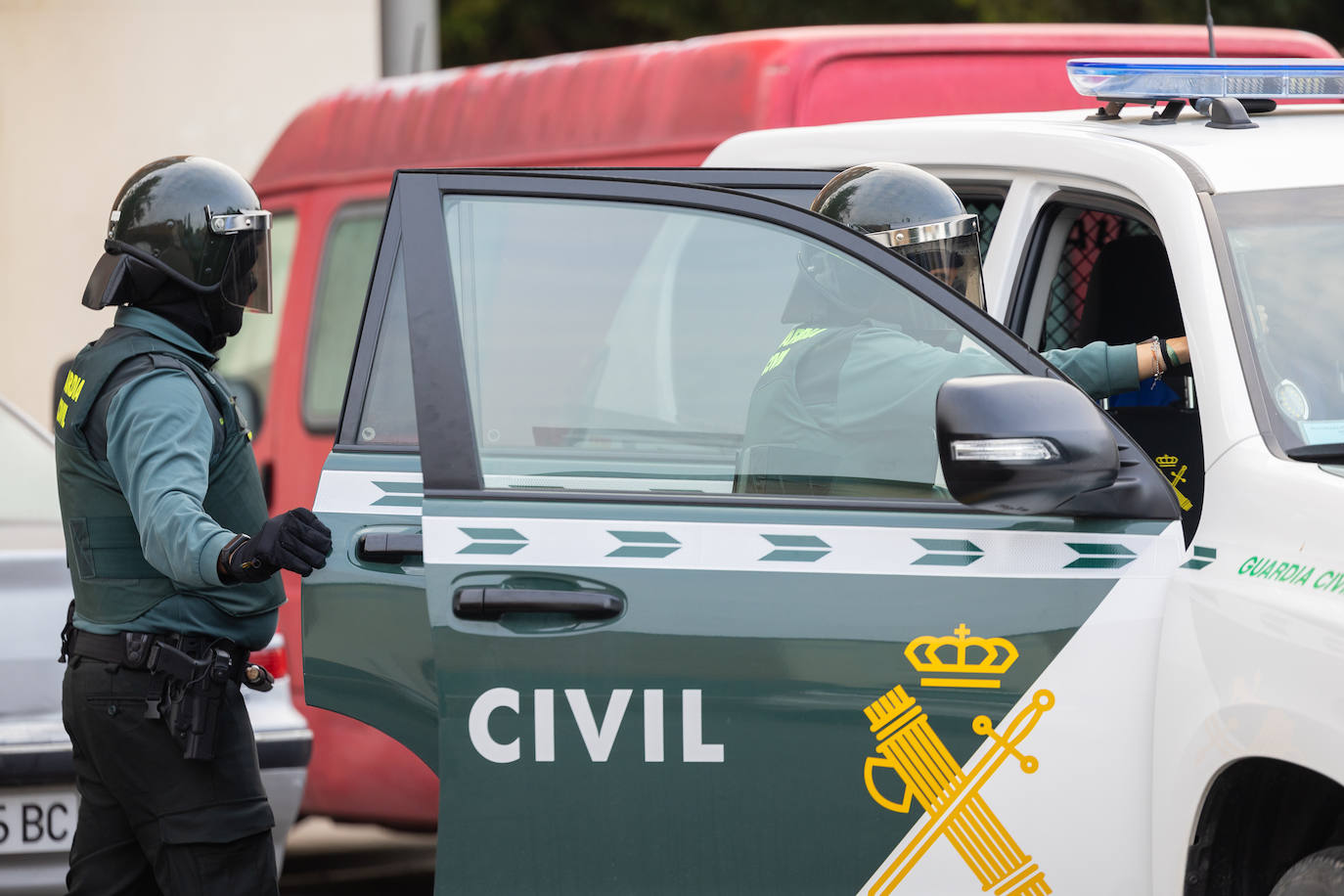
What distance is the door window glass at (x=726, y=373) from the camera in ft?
9.44

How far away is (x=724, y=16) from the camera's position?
509 inches

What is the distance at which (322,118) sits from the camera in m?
6.89

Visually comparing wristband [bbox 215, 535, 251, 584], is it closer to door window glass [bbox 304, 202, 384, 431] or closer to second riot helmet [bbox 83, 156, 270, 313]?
second riot helmet [bbox 83, 156, 270, 313]

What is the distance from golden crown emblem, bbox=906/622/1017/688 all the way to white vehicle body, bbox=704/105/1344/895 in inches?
4.6

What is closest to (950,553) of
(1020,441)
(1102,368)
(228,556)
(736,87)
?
(1020,441)

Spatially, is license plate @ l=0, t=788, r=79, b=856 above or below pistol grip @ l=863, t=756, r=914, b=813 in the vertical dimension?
below

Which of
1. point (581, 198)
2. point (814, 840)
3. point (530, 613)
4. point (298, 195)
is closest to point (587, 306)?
point (581, 198)

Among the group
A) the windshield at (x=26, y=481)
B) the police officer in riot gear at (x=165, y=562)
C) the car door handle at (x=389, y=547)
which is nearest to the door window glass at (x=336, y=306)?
the windshield at (x=26, y=481)

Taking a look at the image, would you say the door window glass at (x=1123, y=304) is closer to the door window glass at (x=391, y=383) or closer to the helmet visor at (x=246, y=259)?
the door window glass at (x=391, y=383)

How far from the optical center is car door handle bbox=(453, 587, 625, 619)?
277 centimetres

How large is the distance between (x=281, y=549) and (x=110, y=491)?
50 centimetres

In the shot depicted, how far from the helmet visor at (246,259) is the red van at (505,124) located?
2.04m

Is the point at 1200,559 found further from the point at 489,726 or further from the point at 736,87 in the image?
the point at 736,87

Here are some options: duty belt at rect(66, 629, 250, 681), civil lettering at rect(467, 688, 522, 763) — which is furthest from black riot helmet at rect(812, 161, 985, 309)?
duty belt at rect(66, 629, 250, 681)
